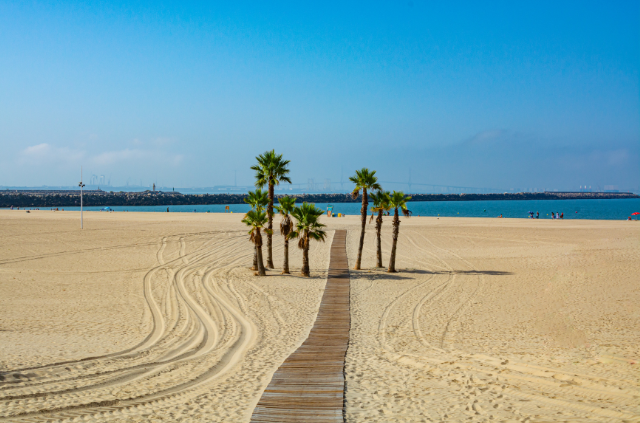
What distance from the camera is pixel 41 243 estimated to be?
3141 centimetres

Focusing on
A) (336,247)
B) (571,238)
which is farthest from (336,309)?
(571,238)

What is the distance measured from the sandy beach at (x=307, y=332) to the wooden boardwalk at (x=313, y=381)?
0.86 ft

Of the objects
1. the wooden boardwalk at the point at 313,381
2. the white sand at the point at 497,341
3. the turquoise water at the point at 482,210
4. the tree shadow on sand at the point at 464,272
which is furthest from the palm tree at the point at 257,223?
the turquoise water at the point at 482,210

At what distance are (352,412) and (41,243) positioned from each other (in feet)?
103

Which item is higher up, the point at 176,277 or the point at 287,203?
the point at 287,203

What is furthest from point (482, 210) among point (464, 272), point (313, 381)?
point (313, 381)

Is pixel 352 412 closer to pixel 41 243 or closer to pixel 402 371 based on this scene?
pixel 402 371

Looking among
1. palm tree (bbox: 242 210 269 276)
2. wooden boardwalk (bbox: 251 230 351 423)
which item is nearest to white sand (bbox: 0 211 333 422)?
wooden boardwalk (bbox: 251 230 351 423)

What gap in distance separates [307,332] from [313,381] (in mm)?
3734

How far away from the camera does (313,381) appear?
895 centimetres

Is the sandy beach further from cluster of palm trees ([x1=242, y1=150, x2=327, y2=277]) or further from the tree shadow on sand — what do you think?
cluster of palm trees ([x1=242, y1=150, x2=327, y2=277])

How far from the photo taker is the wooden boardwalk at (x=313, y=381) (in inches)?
298

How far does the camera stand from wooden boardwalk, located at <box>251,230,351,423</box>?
7570 mm

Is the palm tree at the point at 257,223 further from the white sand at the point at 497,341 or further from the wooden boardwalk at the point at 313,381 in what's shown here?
the wooden boardwalk at the point at 313,381
